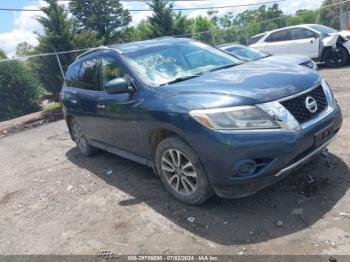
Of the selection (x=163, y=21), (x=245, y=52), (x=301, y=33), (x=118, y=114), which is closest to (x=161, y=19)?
(x=163, y=21)

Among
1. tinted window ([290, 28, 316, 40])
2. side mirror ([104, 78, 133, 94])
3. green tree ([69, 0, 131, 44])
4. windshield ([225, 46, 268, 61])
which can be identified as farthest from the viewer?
green tree ([69, 0, 131, 44])

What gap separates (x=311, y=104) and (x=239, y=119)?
0.81 metres

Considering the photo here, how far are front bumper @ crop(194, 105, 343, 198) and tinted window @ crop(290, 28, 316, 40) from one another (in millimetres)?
10472

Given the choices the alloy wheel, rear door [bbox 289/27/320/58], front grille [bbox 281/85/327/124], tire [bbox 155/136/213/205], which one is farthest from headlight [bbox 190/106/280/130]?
rear door [bbox 289/27/320/58]

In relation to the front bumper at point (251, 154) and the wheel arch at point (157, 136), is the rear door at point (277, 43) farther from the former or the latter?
the front bumper at point (251, 154)

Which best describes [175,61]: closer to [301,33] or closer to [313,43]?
[313,43]

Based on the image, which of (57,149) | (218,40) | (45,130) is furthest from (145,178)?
(218,40)

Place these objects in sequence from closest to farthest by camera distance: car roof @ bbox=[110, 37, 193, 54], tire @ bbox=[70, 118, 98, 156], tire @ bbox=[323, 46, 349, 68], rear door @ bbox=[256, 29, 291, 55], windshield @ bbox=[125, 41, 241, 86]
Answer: windshield @ bbox=[125, 41, 241, 86]
car roof @ bbox=[110, 37, 193, 54]
tire @ bbox=[70, 118, 98, 156]
tire @ bbox=[323, 46, 349, 68]
rear door @ bbox=[256, 29, 291, 55]

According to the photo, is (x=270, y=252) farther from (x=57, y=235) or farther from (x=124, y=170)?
(x=124, y=170)

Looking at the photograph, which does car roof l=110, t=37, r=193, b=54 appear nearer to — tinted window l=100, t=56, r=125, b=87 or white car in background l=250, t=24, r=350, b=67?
tinted window l=100, t=56, r=125, b=87

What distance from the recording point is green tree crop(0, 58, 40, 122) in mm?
14891

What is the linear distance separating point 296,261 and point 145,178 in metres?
2.56

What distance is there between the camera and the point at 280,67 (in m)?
4.06

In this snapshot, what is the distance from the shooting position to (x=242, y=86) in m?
3.55
